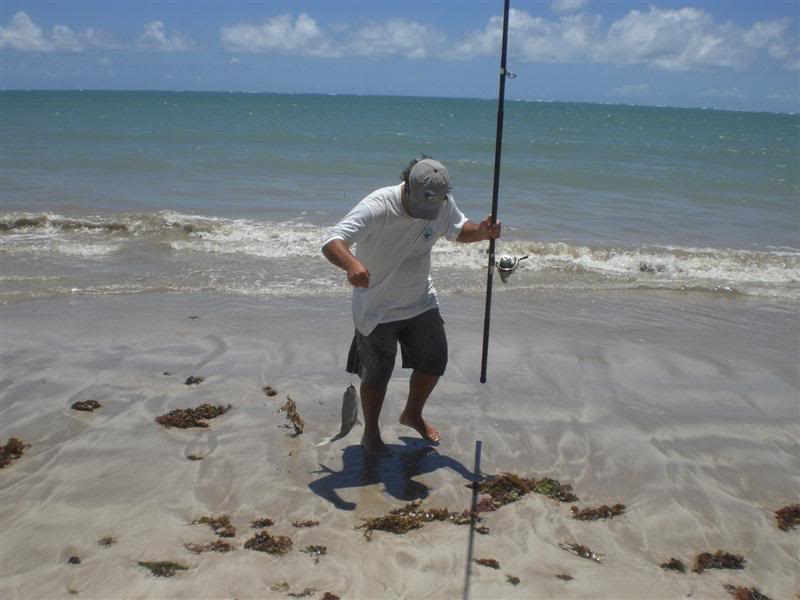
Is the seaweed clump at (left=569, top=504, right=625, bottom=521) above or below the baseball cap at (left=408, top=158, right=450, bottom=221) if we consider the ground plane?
below

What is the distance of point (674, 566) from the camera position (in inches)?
129

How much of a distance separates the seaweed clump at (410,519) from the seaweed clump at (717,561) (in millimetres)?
1005

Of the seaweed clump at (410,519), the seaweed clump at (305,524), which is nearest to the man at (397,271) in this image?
the seaweed clump at (410,519)

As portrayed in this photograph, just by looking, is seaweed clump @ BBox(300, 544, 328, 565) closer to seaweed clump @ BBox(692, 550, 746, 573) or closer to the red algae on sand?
the red algae on sand

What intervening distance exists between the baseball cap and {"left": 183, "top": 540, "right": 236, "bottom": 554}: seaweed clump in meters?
1.75

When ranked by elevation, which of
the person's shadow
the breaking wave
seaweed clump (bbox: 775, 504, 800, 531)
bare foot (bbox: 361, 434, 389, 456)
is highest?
bare foot (bbox: 361, 434, 389, 456)

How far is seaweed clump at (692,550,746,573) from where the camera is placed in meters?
3.28

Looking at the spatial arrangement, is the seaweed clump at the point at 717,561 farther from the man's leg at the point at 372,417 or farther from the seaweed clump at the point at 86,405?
the seaweed clump at the point at 86,405

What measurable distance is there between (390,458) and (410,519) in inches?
26.8

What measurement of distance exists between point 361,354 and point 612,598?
5.57 ft

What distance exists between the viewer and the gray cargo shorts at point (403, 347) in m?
3.88

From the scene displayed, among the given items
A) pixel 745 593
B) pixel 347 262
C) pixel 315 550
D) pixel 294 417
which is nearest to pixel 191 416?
pixel 294 417

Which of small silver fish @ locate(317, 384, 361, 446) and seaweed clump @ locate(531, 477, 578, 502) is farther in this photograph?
small silver fish @ locate(317, 384, 361, 446)

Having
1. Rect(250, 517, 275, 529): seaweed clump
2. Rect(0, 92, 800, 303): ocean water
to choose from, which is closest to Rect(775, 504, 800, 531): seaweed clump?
Rect(250, 517, 275, 529): seaweed clump
